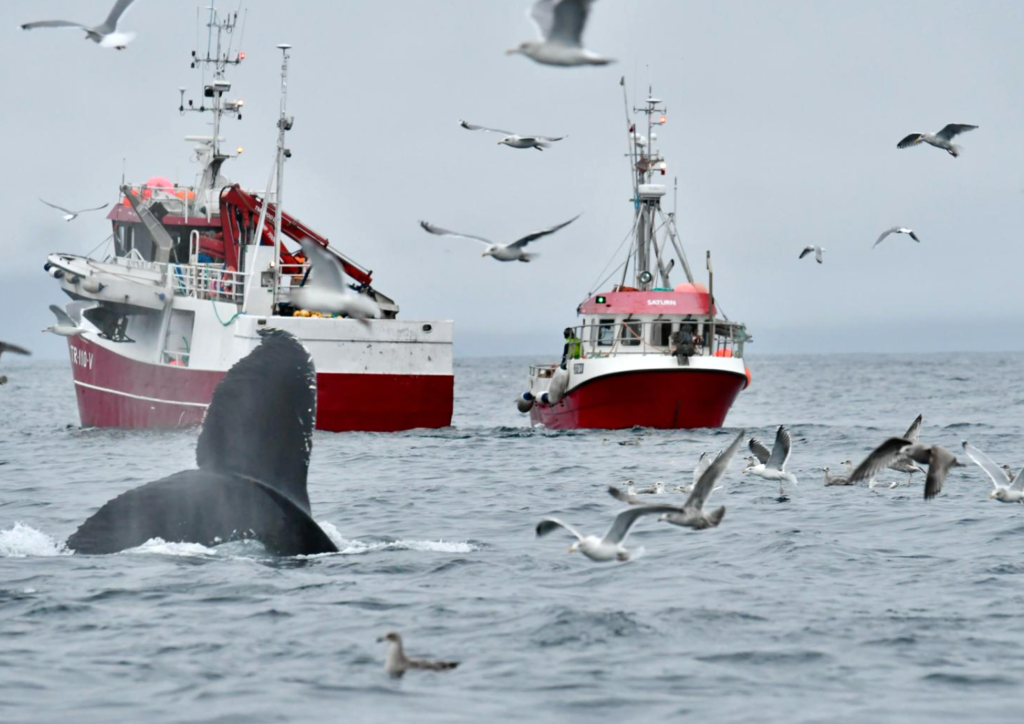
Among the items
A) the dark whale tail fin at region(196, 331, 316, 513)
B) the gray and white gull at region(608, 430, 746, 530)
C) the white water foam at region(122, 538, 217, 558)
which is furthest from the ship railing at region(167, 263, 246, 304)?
the gray and white gull at region(608, 430, 746, 530)

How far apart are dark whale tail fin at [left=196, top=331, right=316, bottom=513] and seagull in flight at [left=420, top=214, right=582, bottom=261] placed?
5.41 m

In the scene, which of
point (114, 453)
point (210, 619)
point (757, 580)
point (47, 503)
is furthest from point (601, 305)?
point (210, 619)

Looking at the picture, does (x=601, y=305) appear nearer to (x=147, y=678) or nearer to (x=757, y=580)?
(x=757, y=580)

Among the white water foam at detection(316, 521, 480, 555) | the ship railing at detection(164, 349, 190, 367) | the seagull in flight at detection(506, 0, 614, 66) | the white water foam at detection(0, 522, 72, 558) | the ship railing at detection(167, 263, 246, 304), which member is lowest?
the white water foam at detection(0, 522, 72, 558)

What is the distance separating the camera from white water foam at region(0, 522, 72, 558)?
13266mm

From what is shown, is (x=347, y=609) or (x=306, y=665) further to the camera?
(x=347, y=609)

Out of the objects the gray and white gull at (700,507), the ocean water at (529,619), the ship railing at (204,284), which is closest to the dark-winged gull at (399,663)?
the ocean water at (529,619)

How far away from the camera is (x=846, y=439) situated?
113 feet

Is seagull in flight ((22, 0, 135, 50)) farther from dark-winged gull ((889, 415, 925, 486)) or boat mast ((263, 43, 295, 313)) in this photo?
boat mast ((263, 43, 295, 313))

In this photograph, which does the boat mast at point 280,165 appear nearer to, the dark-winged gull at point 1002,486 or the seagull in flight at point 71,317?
the seagull in flight at point 71,317

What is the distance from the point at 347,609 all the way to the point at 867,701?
394cm

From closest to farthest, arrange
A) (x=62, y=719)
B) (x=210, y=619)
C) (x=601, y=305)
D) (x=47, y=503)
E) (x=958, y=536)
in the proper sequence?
(x=62, y=719)
(x=210, y=619)
(x=958, y=536)
(x=47, y=503)
(x=601, y=305)

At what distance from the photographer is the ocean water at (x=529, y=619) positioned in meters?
8.59

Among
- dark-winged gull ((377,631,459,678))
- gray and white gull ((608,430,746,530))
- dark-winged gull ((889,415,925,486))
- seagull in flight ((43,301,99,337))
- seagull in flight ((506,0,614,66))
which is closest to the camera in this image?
dark-winged gull ((377,631,459,678))
